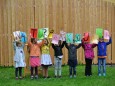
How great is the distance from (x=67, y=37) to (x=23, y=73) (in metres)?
2.25

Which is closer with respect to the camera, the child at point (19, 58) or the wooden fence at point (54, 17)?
the child at point (19, 58)

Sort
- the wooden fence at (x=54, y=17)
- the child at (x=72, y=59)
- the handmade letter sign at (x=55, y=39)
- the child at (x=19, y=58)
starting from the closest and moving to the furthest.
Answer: the child at (x=19, y=58), the child at (x=72, y=59), the handmade letter sign at (x=55, y=39), the wooden fence at (x=54, y=17)

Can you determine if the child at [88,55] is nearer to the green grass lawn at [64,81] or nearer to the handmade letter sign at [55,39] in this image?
the green grass lawn at [64,81]

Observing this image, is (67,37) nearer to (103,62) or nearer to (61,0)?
(103,62)

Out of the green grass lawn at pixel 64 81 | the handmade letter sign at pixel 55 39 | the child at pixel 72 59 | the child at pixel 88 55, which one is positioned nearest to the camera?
the green grass lawn at pixel 64 81

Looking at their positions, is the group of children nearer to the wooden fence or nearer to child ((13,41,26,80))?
child ((13,41,26,80))

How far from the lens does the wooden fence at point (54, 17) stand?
1788 cm

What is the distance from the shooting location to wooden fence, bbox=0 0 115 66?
17875 millimetres

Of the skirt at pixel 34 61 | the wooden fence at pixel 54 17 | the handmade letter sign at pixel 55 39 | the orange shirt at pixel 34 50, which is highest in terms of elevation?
the wooden fence at pixel 54 17

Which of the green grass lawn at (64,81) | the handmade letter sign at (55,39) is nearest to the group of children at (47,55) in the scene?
the handmade letter sign at (55,39)

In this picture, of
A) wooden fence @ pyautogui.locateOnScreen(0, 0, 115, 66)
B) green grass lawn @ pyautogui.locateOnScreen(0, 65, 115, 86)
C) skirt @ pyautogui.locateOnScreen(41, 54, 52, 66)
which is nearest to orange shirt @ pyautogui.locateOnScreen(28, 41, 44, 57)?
skirt @ pyautogui.locateOnScreen(41, 54, 52, 66)

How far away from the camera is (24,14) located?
58.7ft

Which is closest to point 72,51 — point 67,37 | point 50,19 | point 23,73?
point 67,37

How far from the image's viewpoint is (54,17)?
18.1 metres
